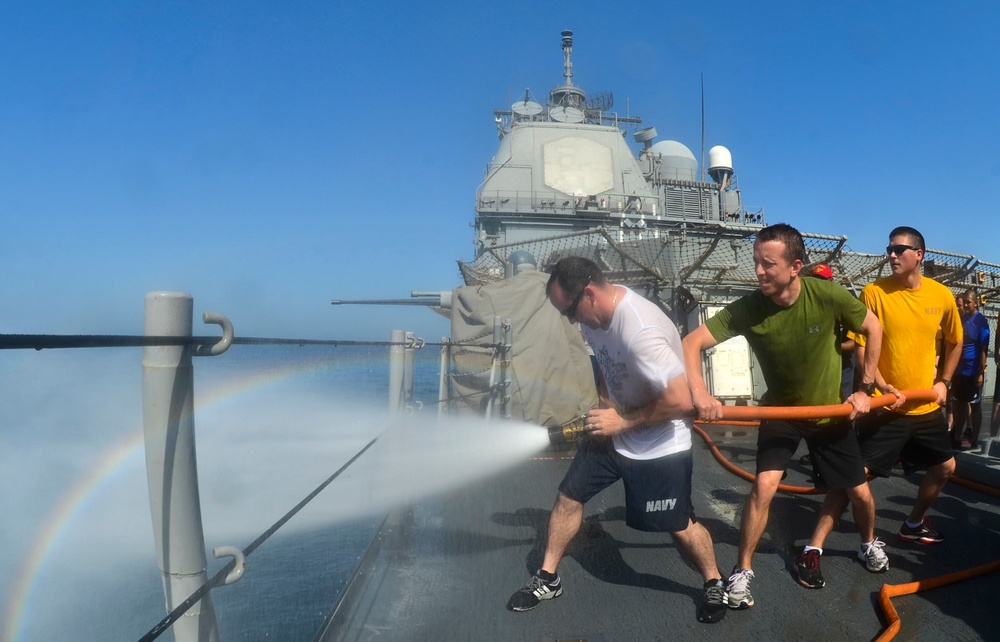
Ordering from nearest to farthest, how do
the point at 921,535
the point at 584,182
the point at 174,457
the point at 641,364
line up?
1. the point at 174,457
2. the point at 641,364
3. the point at 921,535
4. the point at 584,182

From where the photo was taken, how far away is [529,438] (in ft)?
19.2

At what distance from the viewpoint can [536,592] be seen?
3.38 metres

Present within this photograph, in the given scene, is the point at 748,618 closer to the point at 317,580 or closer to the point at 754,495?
the point at 754,495

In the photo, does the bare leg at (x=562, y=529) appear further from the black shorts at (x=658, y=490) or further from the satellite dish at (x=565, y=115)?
the satellite dish at (x=565, y=115)

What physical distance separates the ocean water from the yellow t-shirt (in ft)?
10.7

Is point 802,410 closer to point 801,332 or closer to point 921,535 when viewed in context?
point 801,332

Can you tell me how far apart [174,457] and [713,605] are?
2.68m

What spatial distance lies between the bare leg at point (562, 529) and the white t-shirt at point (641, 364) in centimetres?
45

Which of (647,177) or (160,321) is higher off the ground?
(647,177)

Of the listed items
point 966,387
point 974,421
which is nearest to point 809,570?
point 966,387

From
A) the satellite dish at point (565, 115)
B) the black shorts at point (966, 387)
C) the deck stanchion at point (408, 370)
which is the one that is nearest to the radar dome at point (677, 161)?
the satellite dish at point (565, 115)

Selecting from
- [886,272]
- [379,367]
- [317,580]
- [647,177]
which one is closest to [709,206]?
[647,177]

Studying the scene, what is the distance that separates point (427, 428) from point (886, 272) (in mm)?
12126

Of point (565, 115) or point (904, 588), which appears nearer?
point (904, 588)
